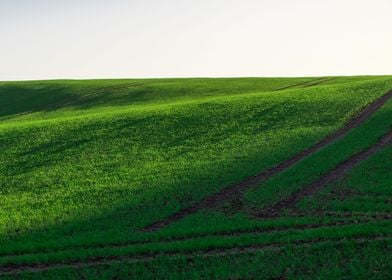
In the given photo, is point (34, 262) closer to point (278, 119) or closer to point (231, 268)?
point (231, 268)

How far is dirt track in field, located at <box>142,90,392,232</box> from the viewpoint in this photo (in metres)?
22.5

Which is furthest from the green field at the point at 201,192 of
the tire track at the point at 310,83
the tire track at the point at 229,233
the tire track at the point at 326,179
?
the tire track at the point at 310,83

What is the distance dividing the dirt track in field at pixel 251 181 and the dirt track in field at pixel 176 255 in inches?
131

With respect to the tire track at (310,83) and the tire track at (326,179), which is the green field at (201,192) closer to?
the tire track at (326,179)

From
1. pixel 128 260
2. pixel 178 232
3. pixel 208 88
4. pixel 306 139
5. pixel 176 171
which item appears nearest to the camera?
pixel 128 260

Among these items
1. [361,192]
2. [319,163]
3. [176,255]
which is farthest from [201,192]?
[361,192]

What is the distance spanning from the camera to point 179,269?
16.9 m

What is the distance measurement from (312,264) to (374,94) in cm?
3442

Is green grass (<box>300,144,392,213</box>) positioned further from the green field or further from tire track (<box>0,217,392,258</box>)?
tire track (<box>0,217,392,258</box>)

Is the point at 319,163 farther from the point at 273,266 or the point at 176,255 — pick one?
the point at 176,255

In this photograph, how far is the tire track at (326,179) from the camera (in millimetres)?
22316

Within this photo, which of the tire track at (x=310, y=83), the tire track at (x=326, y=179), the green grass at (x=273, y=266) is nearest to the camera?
the green grass at (x=273, y=266)

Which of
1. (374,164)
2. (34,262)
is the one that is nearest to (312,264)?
(34,262)

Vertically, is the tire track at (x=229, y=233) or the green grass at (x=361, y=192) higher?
the green grass at (x=361, y=192)
